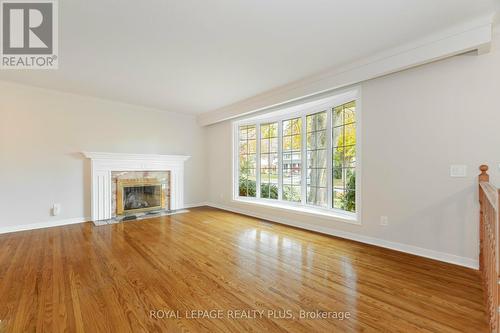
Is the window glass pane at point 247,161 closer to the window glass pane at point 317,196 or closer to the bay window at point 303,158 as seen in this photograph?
the bay window at point 303,158

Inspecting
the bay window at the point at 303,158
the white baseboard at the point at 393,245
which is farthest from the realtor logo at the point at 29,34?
the white baseboard at the point at 393,245

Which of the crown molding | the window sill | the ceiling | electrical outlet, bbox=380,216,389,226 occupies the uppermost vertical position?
the ceiling

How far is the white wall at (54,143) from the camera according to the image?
4047 mm

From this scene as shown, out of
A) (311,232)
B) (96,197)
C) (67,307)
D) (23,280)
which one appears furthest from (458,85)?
(96,197)

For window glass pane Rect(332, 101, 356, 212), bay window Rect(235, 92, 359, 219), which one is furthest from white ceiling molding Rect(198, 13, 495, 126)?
window glass pane Rect(332, 101, 356, 212)

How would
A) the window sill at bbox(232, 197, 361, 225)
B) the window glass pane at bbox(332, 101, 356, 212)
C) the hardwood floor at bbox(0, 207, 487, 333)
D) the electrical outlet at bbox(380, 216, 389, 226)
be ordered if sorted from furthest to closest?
the window glass pane at bbox(332, 101, 356, 212) → the window sill at bbox(232, 197, 361, 225) → the electrical outlet at bbox(380, 216, 389, 226) → the hardwood floor at bbox(0, 207, 487, 333)

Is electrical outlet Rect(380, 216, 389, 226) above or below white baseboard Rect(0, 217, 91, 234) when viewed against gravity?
above

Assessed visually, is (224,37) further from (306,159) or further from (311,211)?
(311,211)

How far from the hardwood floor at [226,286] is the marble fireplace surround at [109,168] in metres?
1.21

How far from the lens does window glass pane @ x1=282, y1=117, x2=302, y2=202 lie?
4676 mm

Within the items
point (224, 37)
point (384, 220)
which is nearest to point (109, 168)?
point (224, 37)

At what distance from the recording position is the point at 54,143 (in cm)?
445

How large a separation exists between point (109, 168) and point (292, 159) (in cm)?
380

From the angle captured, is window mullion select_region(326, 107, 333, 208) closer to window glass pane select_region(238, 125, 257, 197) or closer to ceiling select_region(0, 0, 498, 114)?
ceiling select_region(0, 0, 498, 114)
